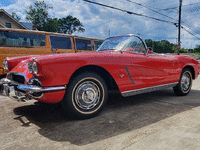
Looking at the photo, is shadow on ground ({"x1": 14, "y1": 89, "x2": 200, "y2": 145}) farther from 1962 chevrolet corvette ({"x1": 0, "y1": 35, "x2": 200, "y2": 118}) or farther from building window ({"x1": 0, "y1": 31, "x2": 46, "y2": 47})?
building window ({"x1": 0, "y1": 31, "x2": 46, "y2": 47})

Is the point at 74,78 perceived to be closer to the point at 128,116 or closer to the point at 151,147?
the point at 128,116

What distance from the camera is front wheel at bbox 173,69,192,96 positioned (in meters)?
4.13

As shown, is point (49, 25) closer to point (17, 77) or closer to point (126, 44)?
point (126, 44)

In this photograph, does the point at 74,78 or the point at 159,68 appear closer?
the point at 74,78

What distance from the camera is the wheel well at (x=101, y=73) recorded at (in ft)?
8.05

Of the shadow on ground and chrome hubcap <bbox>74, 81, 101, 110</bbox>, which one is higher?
chrome hubcap <bbox>74, 81, 101, 110</bbox>

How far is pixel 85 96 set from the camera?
2.49 m

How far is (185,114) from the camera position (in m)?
2.79

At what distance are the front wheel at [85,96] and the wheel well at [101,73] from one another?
3.0 inches

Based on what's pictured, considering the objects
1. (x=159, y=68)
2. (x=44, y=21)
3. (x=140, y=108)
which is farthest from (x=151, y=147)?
(x=44, y=21)

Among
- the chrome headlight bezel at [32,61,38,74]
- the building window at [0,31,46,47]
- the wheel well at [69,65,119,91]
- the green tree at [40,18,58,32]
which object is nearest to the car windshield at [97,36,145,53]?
the wheel well at [69,65,119,91]

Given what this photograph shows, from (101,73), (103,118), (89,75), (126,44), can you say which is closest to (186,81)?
(126,44)

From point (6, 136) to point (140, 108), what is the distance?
2167 millimetres

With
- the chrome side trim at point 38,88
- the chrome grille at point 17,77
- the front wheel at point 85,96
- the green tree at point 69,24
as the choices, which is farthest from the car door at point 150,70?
the green tree at point 69,24
